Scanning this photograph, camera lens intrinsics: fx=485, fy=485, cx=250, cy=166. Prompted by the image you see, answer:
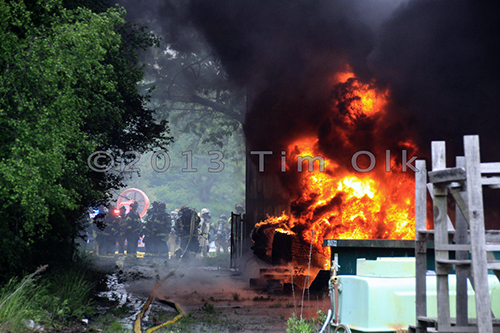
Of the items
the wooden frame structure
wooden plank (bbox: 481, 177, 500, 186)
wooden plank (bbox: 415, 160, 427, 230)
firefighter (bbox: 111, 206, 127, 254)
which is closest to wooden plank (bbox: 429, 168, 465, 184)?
the wooden frame structure

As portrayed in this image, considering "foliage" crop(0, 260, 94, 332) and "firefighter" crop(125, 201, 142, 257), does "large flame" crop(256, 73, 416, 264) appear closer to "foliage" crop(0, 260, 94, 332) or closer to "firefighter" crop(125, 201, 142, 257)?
"foliage" crop(0, 260, 94, 332)

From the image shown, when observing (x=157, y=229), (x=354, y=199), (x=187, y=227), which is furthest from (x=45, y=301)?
(x=157, y=229)

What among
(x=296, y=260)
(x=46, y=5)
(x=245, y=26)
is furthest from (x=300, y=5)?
(x=46, y=5)

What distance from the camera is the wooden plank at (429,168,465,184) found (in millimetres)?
3457

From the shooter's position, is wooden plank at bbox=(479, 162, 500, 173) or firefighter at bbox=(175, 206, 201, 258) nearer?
wooden plank at bbox=(479, 162, 500, 173)

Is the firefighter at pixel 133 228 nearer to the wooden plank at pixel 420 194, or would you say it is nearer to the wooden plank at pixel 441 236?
the wooden plank at pixel 420 194

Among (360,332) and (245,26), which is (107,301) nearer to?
(360,332)

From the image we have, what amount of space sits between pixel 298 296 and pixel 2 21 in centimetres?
829

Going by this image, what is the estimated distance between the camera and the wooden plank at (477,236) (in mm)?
3207

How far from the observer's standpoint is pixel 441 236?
145 inches

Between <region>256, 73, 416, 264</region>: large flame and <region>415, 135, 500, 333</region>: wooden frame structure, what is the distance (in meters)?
7.84

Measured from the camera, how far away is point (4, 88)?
6.77 m

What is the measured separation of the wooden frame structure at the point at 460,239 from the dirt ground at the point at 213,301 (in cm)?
253

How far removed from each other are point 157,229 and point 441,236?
66.8 ft
